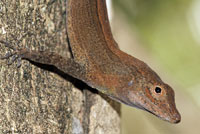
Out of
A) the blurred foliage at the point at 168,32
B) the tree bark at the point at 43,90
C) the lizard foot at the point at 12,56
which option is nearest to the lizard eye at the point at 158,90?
the tree bark at the point at 43,90

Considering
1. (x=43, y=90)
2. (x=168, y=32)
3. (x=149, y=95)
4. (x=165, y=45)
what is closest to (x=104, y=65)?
(x=149, y=95)

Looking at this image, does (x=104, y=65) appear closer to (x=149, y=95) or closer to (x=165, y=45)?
(x=149, y=95)

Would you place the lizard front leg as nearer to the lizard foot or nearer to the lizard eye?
the lizard foot

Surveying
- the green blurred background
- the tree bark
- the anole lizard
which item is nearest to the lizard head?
the anole lizard

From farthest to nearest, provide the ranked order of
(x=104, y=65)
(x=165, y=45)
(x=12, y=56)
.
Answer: (x=165, y=45) < (x=104, y=65) < (x=12, y=56)

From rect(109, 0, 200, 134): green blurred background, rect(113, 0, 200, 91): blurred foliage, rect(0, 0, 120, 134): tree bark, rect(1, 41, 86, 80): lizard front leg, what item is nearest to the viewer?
rect(0, 0, 120, 134): tree bark

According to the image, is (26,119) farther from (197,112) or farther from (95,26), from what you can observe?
(197,112)
